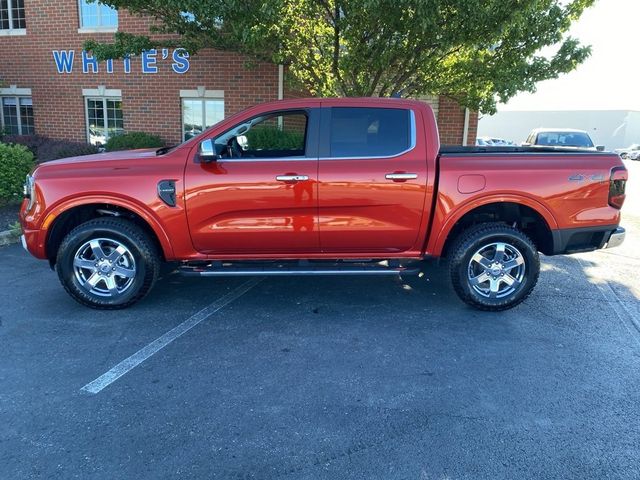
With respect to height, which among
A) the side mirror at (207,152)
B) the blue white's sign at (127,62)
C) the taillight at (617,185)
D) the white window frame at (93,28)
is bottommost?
the taillight at (617,185)

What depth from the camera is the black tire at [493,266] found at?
470 cm

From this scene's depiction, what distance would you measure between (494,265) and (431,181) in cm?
103

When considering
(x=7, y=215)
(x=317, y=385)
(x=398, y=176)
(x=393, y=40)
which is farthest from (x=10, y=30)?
(x=317, y=385)

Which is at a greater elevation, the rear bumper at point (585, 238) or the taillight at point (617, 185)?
the taillight at point (617, 185)

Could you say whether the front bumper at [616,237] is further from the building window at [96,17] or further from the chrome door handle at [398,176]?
the building window at [96,17]

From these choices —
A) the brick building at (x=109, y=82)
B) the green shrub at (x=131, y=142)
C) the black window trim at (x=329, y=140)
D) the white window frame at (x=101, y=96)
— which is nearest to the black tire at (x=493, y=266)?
the black window trim at (x=329, y=140)

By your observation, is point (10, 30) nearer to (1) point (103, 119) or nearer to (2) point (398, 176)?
(1) point (103, 119)

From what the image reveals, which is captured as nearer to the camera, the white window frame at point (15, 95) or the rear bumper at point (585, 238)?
the rear bumper at point (585, 238)

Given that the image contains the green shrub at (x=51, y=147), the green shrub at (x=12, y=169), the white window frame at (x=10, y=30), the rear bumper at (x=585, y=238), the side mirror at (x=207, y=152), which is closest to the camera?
the side mirror at (x=207, y=152)

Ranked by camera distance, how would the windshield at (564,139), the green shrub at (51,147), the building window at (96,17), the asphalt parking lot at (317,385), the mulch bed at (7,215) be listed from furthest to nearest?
the windshield at (564,139), the building window at (96,17), the green shrub at (51,147), the mulch bed at (7,215), the asphalt parking lot at (317,385)

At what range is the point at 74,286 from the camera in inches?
182

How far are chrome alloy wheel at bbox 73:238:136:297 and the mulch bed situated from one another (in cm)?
365

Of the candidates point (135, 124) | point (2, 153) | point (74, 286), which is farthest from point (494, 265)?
point (135, 124)

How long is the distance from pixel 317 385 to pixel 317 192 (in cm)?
181
